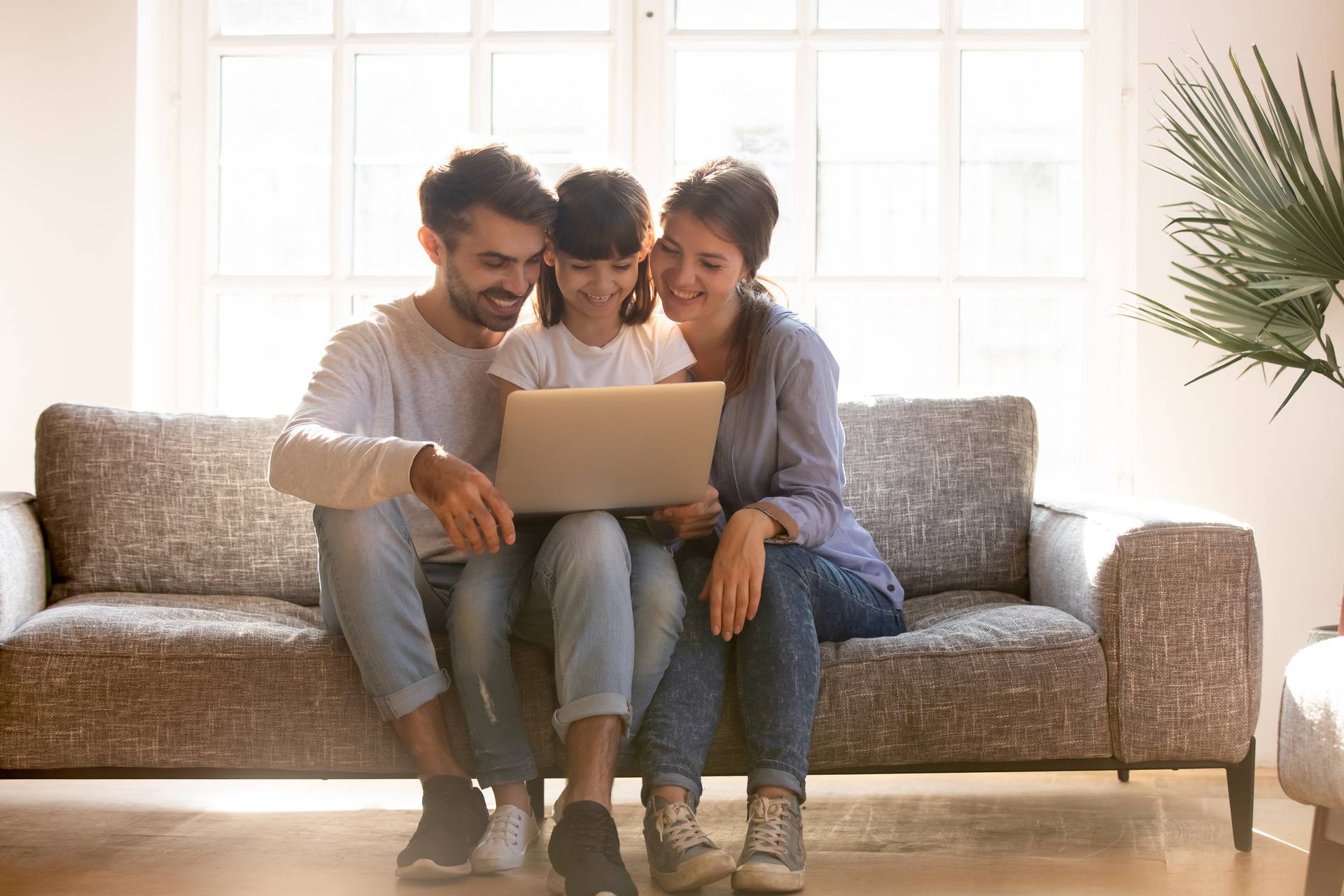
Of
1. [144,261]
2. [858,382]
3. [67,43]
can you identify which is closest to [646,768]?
[858,382]

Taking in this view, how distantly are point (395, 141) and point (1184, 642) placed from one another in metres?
2.04

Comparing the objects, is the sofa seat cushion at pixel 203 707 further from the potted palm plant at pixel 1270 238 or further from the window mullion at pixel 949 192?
the window mullion at pixel 949 192

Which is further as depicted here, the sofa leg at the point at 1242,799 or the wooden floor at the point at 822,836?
the sofa leg at the point at 1242,799

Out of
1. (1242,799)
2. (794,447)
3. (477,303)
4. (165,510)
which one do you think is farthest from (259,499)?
(1242,799)

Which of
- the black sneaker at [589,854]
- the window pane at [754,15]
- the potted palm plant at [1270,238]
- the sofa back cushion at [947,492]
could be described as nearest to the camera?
the black sneaker at [589,854]

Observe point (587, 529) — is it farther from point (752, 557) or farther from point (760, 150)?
point (760, 150)

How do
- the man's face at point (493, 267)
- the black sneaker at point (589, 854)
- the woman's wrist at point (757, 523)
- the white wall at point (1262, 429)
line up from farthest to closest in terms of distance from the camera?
the white wall at point (1262, 429) → the man's face at point (493, 267) → the woman's wrist at point (757, 523) → the black sneaker at point (589, 854)

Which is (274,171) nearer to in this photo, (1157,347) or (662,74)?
(662,74)

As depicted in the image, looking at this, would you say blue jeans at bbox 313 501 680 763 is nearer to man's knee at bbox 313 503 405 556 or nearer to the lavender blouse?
man's knee at bbox 313 503 405 556

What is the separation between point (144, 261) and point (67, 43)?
1.63ft

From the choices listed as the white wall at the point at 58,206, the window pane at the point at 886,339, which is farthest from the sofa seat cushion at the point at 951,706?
the white wall at the point at 58,206

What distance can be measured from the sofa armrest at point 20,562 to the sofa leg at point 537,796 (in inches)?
30.4

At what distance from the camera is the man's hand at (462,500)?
4.98 feet

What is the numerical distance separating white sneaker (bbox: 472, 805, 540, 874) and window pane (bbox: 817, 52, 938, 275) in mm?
1625
